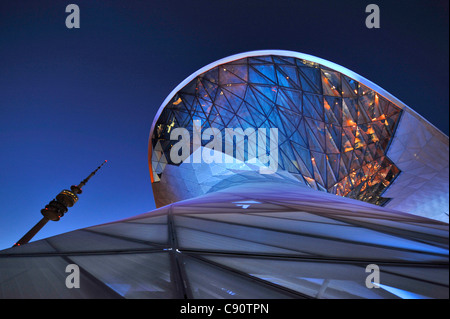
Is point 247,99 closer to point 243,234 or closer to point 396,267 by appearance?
point 243,234

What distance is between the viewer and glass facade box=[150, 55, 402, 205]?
12.3 meters

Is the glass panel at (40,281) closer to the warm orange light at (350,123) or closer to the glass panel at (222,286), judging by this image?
the glass panel at (222,286)

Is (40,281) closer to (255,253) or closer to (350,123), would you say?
(255,253)

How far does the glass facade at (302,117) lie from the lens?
12297mm

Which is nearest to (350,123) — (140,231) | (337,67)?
(337,67)

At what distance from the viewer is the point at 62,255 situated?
2.75 metres

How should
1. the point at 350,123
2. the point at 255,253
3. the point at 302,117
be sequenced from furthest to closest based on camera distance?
the point at 302,117 < the point at 350,123 < the point at 255,253

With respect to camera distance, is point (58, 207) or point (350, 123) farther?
point (58, 207)

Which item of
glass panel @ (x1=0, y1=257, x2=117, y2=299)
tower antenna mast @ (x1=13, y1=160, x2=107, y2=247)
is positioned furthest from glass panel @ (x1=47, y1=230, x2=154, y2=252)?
tower antenna mast @ (x1=13, y1=160, x2=107, y2=247)

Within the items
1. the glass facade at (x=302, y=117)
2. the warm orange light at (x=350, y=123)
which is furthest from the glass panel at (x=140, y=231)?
the warm orange light at (x=350, y=123)

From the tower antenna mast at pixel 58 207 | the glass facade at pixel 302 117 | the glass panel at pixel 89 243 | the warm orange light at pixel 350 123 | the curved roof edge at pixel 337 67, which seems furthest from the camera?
the tower antenna mast at pixel 58 207

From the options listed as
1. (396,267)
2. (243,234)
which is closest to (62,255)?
(243,234)

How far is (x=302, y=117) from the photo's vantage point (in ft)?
48.1

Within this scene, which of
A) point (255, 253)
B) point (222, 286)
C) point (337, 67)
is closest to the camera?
point (222, 286)
